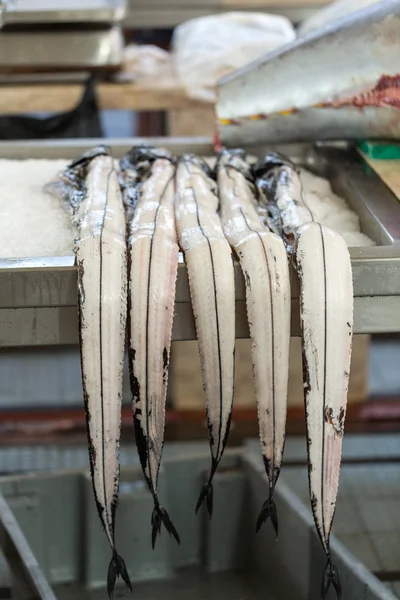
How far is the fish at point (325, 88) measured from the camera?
1.81 metres

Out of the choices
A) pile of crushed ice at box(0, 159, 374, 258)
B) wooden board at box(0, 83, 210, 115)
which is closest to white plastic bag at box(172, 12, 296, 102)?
wooden board at box(0, 83, 210, 115)

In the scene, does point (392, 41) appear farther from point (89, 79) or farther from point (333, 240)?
point (89, 79)

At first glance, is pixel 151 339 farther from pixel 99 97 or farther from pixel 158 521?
pixel 99 97

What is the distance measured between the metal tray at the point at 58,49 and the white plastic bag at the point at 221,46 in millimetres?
339

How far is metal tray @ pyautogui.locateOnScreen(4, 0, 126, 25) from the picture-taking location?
3744 mm

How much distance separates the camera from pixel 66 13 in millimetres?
3752

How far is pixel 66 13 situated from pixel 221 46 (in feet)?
2.25

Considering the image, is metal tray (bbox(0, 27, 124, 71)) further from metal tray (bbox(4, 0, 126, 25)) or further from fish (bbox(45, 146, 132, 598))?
fish (bbox(45, 146, 132, 598))

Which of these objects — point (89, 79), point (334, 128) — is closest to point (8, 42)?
point (89, 79)

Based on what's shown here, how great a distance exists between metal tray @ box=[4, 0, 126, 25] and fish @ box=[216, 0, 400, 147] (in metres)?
1.65

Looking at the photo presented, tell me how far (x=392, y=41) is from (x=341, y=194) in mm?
341

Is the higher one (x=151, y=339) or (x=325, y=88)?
(x=325, y=88)

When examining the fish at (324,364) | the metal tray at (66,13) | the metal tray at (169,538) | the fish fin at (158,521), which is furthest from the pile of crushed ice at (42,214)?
the metal tray at (66,13)

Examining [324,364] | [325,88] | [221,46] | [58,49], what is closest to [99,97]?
[58,49]
